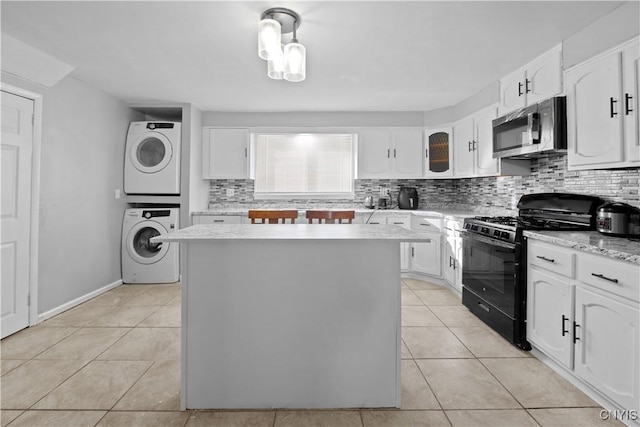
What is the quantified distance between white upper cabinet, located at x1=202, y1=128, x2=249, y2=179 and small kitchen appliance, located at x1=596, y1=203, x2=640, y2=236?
3.84m

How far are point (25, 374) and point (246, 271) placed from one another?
1663mm

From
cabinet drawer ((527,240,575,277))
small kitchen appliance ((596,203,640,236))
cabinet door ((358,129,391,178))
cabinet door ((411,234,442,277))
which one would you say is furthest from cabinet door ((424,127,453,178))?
small kitchen appliance ((596,203,640,236))

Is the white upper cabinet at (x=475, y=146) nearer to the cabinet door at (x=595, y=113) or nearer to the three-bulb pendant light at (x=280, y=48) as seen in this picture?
the cabinet door at (x=595, y=113)

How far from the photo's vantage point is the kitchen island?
1821mm

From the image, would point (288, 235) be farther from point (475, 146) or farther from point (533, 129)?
point (475, 146)

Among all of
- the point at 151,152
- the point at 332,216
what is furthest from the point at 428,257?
the point at 151,152

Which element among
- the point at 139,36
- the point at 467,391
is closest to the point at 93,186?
the point at 139,36

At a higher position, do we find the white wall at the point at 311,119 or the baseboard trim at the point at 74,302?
the white wall at the point at 311,119

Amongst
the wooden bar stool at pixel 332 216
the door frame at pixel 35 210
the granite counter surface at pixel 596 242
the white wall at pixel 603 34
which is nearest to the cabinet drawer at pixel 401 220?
the wooden bar stool at pixel 332 216

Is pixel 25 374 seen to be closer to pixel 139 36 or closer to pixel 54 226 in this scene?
pixel 54 226

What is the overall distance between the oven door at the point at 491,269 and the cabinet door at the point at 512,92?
1219 millimetres

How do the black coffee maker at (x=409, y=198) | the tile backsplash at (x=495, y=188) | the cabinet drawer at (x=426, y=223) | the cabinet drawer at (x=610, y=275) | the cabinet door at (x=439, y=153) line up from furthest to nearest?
the black coffee maker at (x=409, y=198) → the cabinet door at (x=439, y=153) → the cabinet drawer at (x=426, y=223) → the tile backsplash at (x=495, y=188) → the cabinet drawer at (x=610, y=275)

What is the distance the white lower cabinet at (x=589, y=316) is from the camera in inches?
64.1

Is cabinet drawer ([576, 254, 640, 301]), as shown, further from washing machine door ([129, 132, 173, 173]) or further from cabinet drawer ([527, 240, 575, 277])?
washing machine door ([129, 132, 173, 173])
